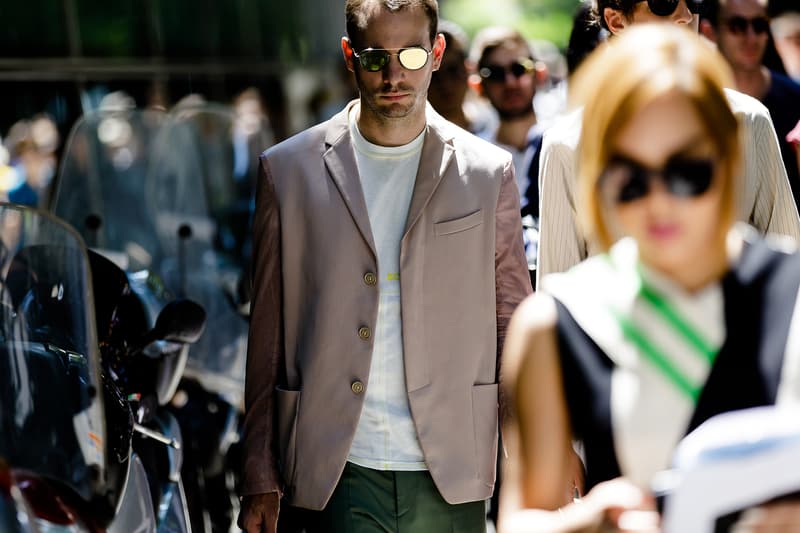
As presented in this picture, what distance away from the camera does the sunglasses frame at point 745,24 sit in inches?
234

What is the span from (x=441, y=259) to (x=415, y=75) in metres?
0.52

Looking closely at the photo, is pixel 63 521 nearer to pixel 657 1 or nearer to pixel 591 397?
pixel 591 397

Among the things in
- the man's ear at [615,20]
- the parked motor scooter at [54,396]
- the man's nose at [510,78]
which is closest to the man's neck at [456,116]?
the man's nose at [510,78]

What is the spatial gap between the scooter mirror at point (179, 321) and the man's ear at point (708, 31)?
2531 millimetres

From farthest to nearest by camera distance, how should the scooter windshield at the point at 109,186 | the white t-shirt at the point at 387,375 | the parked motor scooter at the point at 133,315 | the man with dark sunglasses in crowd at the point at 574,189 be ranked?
1. the scooter windshield at the point at 109,186
2. the parked motor scooter at the point at 133,315
3. the white t-shirt at the point at 387,375
4. the man with dark sunglasses in crowd at the point at 574,189

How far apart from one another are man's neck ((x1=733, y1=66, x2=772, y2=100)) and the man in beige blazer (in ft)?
5.72

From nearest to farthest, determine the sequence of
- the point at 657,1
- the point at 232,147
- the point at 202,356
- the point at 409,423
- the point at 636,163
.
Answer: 1. the point at 636,163
2. the point at 409,423
3. the point at 657,1
4. the point at 202,356
5. the point at 232,147

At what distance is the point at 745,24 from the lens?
5957 millimetres

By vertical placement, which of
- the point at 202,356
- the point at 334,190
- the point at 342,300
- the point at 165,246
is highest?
the point at 334,190

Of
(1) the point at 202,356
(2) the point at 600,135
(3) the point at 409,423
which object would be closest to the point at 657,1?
(3) the point at 409,423

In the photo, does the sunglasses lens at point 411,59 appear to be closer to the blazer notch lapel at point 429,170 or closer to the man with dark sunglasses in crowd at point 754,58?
the blazer notch lapel at point 429,170

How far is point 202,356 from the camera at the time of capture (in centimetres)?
703

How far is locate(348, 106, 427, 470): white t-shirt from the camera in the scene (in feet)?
12.9

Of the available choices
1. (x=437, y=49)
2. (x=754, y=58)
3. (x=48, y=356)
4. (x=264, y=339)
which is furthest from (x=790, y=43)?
(x=48, y=356)
